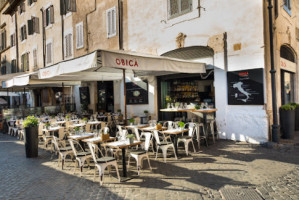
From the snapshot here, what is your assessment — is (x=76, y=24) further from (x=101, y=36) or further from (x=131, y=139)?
(x=131, y=139)

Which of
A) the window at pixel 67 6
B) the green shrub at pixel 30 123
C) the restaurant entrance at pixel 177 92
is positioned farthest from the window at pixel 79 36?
the green shrub at pixel 30 123

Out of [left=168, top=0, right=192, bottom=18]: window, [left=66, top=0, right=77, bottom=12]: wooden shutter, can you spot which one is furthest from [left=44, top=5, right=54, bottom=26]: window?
[left=168, top=0, right=192, bottom=18]: window

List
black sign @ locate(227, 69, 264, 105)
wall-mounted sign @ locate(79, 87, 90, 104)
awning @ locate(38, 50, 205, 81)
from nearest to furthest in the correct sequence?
awning @ locate(38, 50, 205, 81) → black sign @ locate(227, 69, 264, 105) → wall-mounted sign @ locate(79, 87, 90, 104)

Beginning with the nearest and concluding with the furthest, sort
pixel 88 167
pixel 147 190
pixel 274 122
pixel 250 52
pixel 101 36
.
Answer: pixel 147 190 → pixel 88 167 → pixel 274 122 → pixel 250 52 → pixel 101 36

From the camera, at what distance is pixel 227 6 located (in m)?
8.78

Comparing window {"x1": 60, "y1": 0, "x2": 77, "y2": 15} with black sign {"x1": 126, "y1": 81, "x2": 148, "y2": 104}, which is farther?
window {"x1": 60, "y1": 0, "x2": 77, "y2": 15}

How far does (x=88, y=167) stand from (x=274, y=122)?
5.81 meters

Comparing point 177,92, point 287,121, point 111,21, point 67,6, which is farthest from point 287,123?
point 67,6

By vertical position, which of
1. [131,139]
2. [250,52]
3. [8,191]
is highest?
[250,52]

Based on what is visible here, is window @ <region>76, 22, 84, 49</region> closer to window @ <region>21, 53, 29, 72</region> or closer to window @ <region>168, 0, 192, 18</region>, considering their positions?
window @ <region>168, 0, 192, 18</region>

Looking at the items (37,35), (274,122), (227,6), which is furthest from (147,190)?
(37,35)

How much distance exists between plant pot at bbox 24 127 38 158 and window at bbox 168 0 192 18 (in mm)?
7275

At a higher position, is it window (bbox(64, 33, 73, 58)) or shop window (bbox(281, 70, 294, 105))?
window (bbox(64, 33, 73, 58))

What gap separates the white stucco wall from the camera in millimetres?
8109
